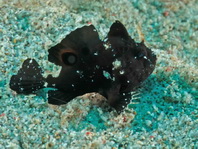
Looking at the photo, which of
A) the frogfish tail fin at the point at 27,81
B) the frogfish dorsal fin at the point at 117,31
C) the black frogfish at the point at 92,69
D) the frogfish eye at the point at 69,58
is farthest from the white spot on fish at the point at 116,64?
the frogfish tail fin at the point at 27,81

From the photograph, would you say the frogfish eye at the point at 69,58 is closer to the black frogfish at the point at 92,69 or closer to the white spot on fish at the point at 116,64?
the black frogfish at the point at 92,69

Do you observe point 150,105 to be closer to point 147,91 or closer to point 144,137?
point 147,91

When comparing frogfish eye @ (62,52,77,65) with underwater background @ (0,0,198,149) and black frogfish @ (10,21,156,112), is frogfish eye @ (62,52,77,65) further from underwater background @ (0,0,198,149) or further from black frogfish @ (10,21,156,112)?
underwater background @ (0,0,198,149)

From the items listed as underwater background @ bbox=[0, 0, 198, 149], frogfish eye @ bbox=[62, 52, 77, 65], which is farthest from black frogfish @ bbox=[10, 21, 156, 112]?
underwater background @ bbox=[0, 0, 198, 149]

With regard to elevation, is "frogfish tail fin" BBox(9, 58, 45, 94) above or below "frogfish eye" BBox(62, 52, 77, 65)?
below

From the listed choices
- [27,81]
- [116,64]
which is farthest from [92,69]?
[27,81]

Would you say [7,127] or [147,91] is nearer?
[7,127]

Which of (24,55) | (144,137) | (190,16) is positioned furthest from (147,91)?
(190,16)

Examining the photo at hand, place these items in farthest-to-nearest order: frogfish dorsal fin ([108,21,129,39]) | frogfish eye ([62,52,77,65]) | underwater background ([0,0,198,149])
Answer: frogfish dorsal fin ([108,21,129,39]), frogfish eye ([62,52,77,65]), underwater background ([0,0,198,149])
